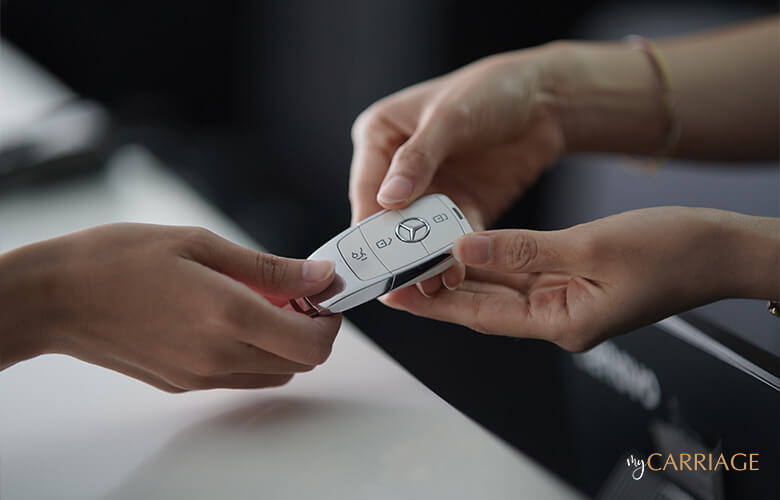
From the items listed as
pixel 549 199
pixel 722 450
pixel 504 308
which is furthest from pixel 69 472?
pixel 549 199

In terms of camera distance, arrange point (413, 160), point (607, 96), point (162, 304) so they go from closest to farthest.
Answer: point (162, 304)
point (413, 160)
point (607, 96)

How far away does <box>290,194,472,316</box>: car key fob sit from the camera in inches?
17.7

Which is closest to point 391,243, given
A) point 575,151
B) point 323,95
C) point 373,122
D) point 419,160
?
point 419,160

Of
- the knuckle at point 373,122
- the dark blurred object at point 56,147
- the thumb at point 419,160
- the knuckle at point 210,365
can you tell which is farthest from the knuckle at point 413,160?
the dark blurred object at point 56,147

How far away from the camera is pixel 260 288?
451mm

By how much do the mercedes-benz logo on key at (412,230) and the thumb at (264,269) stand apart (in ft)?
0.20

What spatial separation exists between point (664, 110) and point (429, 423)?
530 mm

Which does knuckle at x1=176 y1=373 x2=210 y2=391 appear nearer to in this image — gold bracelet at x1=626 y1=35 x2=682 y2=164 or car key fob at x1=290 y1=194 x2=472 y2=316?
car key fob at x1=290 y1=194 x2=472 y2=316

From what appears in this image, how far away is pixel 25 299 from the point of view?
0.44m

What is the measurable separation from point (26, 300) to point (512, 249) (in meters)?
0.34

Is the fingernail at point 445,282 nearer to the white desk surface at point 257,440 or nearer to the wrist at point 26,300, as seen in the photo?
the white desk surface at point 257,440

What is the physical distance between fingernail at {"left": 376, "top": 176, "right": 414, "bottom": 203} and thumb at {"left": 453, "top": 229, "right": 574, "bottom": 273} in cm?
8

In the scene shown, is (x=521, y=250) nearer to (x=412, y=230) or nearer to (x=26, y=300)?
(x=412, y=230)

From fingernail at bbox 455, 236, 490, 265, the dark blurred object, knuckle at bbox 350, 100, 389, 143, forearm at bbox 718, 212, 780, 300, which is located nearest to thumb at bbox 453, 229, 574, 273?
fingernail at bbox 455, 236, 490, 265
